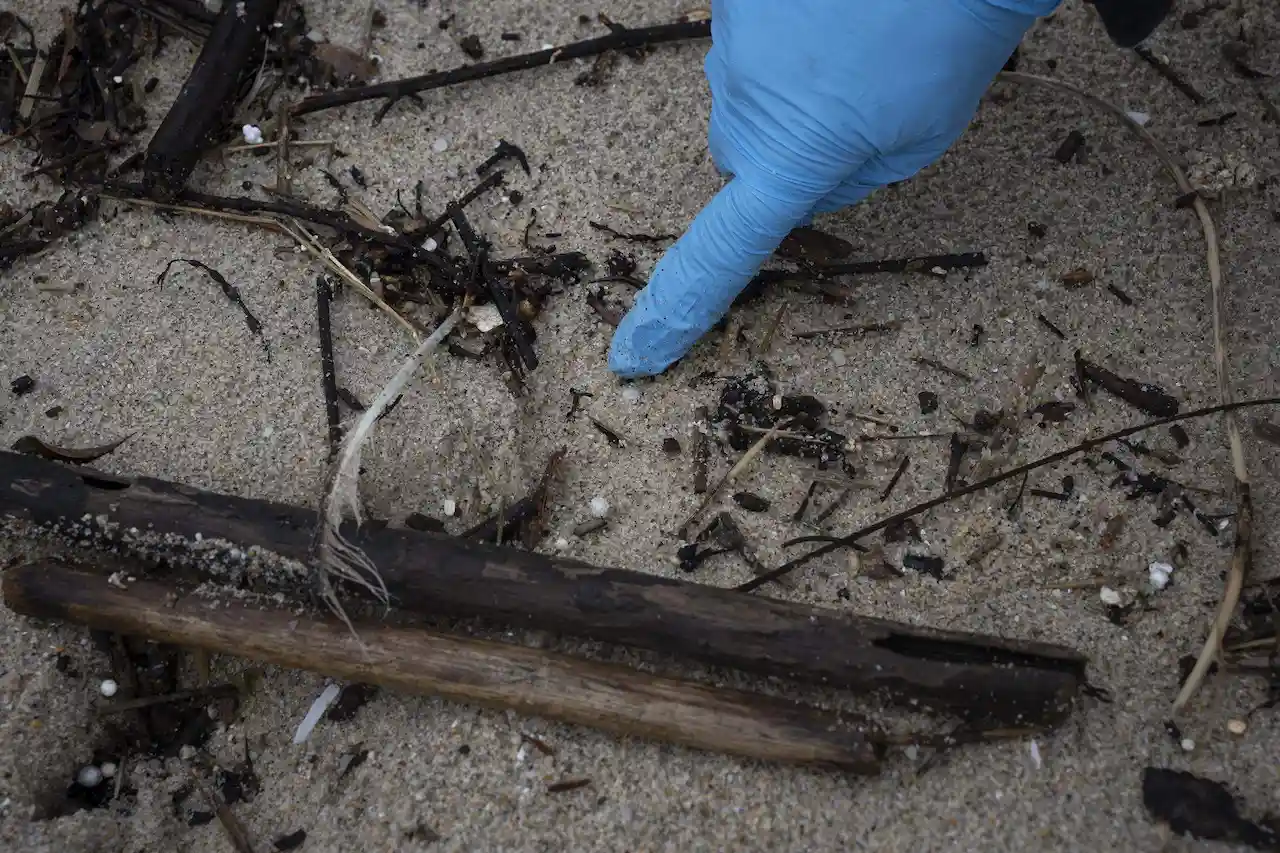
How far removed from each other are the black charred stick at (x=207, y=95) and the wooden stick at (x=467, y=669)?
3.60 ft

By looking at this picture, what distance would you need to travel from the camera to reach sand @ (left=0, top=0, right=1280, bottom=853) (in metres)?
1.82

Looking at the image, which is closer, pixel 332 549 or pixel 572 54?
pixel 332 549

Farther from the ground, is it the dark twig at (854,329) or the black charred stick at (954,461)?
the dark twig at (854,329)

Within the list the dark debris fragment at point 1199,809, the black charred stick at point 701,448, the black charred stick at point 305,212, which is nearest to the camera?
the dark debris fragment at point 1199,809

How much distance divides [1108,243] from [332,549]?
1.96 meters

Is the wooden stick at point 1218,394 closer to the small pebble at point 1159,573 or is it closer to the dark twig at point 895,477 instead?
the small pebble at point 1159,573

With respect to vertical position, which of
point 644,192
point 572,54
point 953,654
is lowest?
point 953,654

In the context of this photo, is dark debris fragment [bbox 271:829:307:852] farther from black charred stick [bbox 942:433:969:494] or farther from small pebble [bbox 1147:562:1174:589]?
small pebble [bbox 1147:562:1174:589]

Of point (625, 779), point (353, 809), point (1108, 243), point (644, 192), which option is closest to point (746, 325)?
point (644, 192)

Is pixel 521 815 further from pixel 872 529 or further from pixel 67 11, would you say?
pixel 67 11

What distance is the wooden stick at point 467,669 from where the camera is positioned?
1.74 m

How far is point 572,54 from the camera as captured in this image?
2701 mm

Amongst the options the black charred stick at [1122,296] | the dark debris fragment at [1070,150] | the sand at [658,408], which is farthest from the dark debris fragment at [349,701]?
the dark debris fragment at [1070,150]

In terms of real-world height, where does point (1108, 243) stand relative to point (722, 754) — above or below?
above
